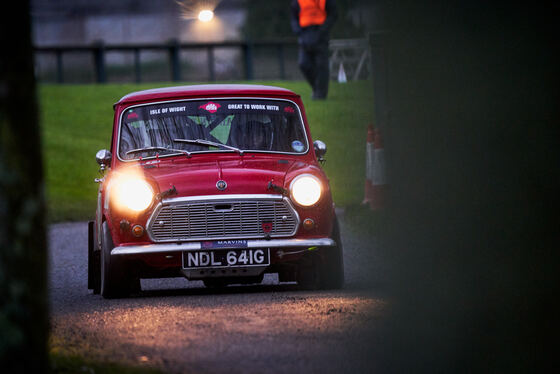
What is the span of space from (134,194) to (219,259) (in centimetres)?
73

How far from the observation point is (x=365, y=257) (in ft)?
35.1

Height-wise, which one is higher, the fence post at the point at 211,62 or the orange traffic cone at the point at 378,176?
the fence post at the point at 211,62

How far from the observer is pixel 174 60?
30578mm

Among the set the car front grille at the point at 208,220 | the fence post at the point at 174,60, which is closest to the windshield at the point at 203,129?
the car front grille at the point at 208,220

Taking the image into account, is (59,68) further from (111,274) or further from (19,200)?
(19,200)

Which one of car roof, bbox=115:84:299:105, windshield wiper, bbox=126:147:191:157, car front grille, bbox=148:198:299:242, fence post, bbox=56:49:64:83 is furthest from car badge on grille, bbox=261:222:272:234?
fence post, bbox=56:49:64:83

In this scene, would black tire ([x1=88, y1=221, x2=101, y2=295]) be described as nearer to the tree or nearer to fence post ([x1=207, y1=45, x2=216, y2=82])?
the tree

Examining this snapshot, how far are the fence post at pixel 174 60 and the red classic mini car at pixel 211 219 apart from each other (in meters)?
22.2

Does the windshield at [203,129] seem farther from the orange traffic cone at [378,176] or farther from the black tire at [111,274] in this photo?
the orange traffic cone at [378,176]

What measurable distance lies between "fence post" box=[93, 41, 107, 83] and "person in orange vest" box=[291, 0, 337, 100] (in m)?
9.06

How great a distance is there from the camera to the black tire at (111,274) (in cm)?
767

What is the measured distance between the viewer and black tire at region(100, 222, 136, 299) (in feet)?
Answer: 25.2

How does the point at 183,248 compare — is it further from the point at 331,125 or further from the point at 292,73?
the point at 292,73

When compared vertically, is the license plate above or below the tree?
below
